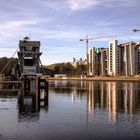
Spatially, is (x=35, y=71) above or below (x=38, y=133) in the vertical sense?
above

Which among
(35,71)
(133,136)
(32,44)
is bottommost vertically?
(133,136)

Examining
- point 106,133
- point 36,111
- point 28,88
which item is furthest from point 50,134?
point 28,88

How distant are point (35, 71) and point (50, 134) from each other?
133 ft

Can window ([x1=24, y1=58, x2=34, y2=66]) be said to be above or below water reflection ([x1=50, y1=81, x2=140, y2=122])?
above

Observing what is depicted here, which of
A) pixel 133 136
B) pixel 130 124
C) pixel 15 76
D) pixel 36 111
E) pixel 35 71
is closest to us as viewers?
pixel 133 136

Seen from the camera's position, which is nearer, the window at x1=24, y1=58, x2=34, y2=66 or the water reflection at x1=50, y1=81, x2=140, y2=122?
the water reflection at x1=50, y1=81, x2=140, y2=122

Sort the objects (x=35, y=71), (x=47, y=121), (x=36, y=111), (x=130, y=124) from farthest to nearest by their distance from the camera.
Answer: (x=35, y=71)
(x=36, y=111)
(x=47, y=121)
(x=130, y=124)

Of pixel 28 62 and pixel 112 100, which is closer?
pixel 112 100

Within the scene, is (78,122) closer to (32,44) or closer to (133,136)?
(133,136)

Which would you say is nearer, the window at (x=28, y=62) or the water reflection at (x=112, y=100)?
the water reflection at (x=112, y=100)

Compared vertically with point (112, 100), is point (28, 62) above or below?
above

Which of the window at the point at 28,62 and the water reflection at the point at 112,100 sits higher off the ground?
the window at the point at 28,62

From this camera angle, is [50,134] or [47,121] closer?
[50,134]

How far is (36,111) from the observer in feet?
163
